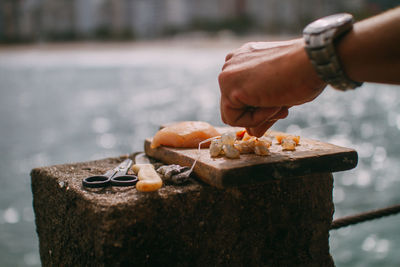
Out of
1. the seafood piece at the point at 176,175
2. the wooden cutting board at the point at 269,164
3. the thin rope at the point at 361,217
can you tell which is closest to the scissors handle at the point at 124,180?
the seafood piece at the point at 176,175

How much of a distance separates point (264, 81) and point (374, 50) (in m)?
0.42

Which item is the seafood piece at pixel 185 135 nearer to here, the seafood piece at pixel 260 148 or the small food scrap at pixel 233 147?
the small food scrap at pixel 233 147

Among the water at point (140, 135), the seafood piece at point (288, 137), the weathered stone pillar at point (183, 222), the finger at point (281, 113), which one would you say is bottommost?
the water at point (140, 135)

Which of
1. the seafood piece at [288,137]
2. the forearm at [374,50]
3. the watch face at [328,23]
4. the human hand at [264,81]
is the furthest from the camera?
the seafood piece at [288,137]

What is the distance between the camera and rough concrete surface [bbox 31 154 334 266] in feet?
5.11

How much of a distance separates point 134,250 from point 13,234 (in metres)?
9.86

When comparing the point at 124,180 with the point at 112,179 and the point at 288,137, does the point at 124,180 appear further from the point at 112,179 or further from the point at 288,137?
the point at 288,137

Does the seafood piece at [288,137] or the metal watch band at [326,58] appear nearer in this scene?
the metal watch band at [326,58]

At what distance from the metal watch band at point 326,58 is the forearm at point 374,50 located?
1.1 inches

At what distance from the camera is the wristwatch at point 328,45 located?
4.54 feet

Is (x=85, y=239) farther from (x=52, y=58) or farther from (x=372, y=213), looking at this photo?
(x=52, y=58)

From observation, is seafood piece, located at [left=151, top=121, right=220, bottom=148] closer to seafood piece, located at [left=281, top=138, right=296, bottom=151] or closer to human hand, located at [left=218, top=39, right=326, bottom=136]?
human hand, located at [left=218, top=39, right=326, bottom=136]

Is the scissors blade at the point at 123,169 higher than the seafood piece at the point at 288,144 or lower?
lower

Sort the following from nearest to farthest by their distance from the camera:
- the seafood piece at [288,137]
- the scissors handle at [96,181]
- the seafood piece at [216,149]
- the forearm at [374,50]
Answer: the forearm at [374,50]
the scissors handle at [96,181]
the seafood piece at [216,149]
the seafood piece at [288,137]
